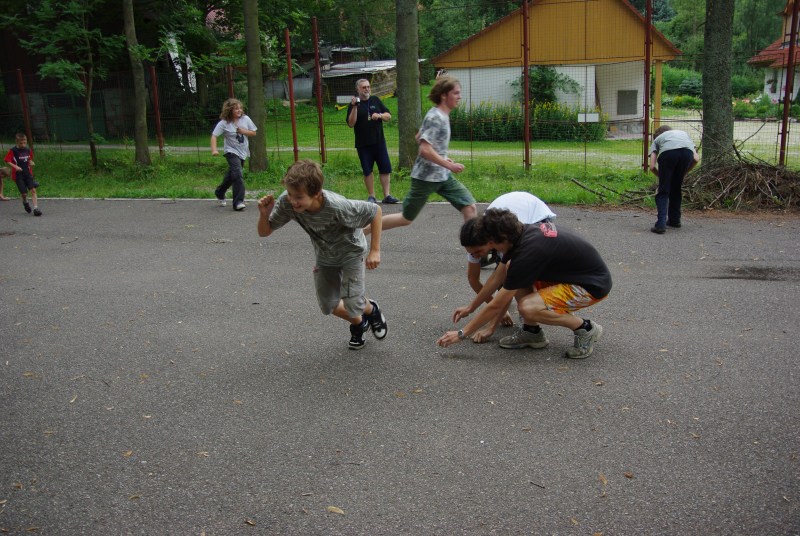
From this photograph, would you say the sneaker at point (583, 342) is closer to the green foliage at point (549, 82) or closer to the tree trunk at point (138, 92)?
the tree trunk at point (138, 92)

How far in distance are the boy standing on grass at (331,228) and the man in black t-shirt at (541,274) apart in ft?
2.44

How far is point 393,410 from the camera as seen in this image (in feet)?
15.0

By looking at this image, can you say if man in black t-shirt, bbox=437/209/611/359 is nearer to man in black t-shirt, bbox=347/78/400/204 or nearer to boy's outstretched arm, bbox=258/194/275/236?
boy's outstretched arm, bbox=258/194/275/236

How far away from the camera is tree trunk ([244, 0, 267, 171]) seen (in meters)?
15.3

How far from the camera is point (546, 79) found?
2683 centimetres

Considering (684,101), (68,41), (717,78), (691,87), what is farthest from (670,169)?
(691,87)

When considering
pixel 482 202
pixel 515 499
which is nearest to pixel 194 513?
pixel 515 499

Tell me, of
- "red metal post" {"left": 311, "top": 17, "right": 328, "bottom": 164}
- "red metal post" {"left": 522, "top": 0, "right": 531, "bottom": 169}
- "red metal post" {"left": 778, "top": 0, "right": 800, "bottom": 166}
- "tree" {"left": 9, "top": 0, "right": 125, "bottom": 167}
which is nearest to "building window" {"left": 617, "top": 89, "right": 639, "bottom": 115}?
"red metal post" {"left": 522, "top": 0, "right": 531, "bottom": 169}

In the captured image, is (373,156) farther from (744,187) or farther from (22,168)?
(22,168)

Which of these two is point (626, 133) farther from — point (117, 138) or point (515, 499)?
point (117, 138)

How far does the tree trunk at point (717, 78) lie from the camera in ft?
38.4

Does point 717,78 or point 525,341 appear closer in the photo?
point 525,341

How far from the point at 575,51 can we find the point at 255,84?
11821mm

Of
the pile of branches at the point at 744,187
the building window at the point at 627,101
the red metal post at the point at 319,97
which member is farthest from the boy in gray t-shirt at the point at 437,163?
the building window at the point at 627,101
